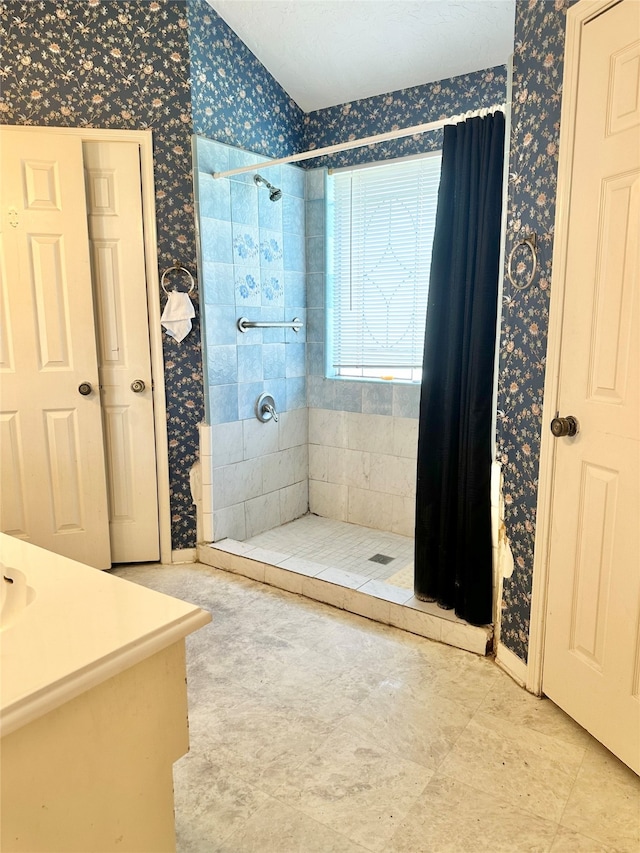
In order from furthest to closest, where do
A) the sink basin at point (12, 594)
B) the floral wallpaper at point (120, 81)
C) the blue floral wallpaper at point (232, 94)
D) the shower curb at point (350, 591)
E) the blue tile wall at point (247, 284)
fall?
the blue tile wall at point (247, 284), the blue floral wallpaper at point (232, 94), the floral wallpaper at point (120, 81), the shower curb at point (350, 591), the sink basin at point (12, 594)

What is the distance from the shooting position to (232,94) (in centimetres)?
307

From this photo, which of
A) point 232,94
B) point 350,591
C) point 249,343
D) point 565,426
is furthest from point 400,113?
point 350,591

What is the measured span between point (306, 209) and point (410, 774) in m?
3.06

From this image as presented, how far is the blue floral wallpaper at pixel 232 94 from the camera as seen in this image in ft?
9.43

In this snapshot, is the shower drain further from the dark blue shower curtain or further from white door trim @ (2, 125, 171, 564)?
white door trim @ (2, 125, 171, 564)

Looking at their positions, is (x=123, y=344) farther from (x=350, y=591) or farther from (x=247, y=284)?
(x=350, y=591)

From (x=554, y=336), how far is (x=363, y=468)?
190cm

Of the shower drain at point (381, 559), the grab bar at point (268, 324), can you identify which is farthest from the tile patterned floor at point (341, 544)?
the grab bar at point (268, 324)

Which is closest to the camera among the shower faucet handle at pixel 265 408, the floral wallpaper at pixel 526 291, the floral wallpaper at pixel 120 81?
the floral wallpaper at pixel 526 291

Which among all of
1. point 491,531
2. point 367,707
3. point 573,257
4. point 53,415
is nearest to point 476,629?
point 491,531

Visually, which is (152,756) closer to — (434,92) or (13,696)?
(13,696)

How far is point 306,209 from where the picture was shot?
3625 millimetres

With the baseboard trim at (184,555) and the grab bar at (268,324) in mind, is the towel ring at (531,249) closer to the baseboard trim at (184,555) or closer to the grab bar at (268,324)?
the grab bar at (268,324)

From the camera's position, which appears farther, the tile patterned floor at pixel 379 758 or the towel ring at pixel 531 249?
the towel ring at pixel 531 249
